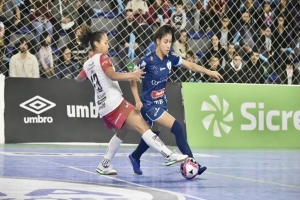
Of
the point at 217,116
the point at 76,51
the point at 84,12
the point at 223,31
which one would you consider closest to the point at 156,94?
the point at 217,116

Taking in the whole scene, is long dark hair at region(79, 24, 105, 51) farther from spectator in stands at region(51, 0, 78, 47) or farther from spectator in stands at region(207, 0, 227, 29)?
spectator in stands at region(207, 0, 227, 29)

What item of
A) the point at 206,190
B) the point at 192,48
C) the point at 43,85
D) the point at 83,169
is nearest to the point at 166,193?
the point at 206,190

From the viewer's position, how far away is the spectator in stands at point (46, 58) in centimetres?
1385

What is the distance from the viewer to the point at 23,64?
1338 centimetres

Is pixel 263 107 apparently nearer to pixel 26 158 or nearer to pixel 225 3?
pixel 225 3

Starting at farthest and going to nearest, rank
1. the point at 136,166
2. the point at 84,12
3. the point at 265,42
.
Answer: the point at 265,42
the point at 84,12
the point at 136,166

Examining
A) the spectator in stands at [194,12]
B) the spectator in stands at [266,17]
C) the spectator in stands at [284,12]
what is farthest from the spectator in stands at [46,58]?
the spectator in stands at [284,12]

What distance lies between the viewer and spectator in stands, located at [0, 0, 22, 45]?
45.8ft

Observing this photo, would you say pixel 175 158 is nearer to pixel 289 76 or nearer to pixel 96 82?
pixel 96 82

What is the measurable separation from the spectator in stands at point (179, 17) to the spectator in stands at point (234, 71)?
4.60ft

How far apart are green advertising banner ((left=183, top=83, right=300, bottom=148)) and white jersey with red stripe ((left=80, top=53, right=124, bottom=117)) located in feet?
20.1

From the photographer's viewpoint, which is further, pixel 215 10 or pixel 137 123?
pixel 215 10

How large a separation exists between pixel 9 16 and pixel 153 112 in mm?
7501

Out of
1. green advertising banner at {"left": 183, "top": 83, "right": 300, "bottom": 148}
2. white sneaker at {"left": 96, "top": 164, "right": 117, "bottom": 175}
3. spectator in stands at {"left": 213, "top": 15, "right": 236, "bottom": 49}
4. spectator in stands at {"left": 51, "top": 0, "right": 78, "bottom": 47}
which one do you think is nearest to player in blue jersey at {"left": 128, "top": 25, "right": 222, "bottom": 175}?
white sneaker at {"left": 96, "top": 164, "right": 117, "bottom": 175}
